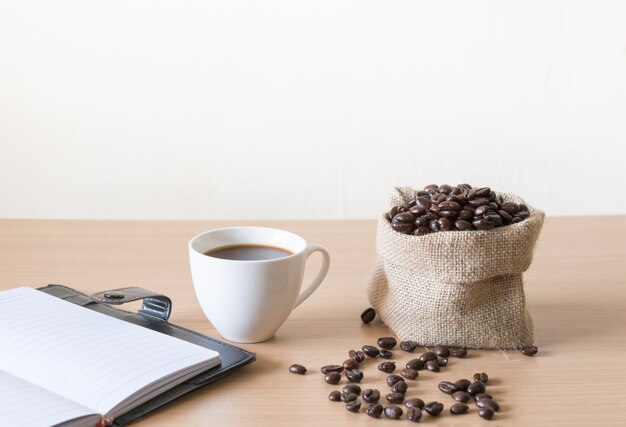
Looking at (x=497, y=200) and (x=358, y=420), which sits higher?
(x=497, y=200)

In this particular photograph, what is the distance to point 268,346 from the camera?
43.3 inches

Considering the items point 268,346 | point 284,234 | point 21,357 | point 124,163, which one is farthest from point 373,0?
point 21,357

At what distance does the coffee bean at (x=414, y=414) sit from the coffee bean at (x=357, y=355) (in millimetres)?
151

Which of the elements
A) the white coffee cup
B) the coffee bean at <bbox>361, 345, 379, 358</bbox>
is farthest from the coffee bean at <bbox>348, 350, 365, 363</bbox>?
the white coffee cup

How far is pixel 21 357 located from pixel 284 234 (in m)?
0.39

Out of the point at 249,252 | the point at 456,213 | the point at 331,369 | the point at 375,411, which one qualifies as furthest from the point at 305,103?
the point at 375,411

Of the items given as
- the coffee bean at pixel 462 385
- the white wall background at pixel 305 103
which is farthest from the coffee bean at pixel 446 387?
the white wall background at pixel 305 103

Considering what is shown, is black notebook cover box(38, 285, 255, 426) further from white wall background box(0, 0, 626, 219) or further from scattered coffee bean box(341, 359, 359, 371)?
white wall background box(0, 0, 626, 219)

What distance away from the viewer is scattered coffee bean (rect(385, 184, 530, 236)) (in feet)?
3.49

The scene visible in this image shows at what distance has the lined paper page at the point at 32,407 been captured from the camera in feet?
2.66

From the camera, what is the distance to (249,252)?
1176mm

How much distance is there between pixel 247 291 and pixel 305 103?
1258 millimetres

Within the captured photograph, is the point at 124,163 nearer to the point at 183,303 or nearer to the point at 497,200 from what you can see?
the point at 183,303

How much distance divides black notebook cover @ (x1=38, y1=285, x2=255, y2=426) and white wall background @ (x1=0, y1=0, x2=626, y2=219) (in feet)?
3.63
